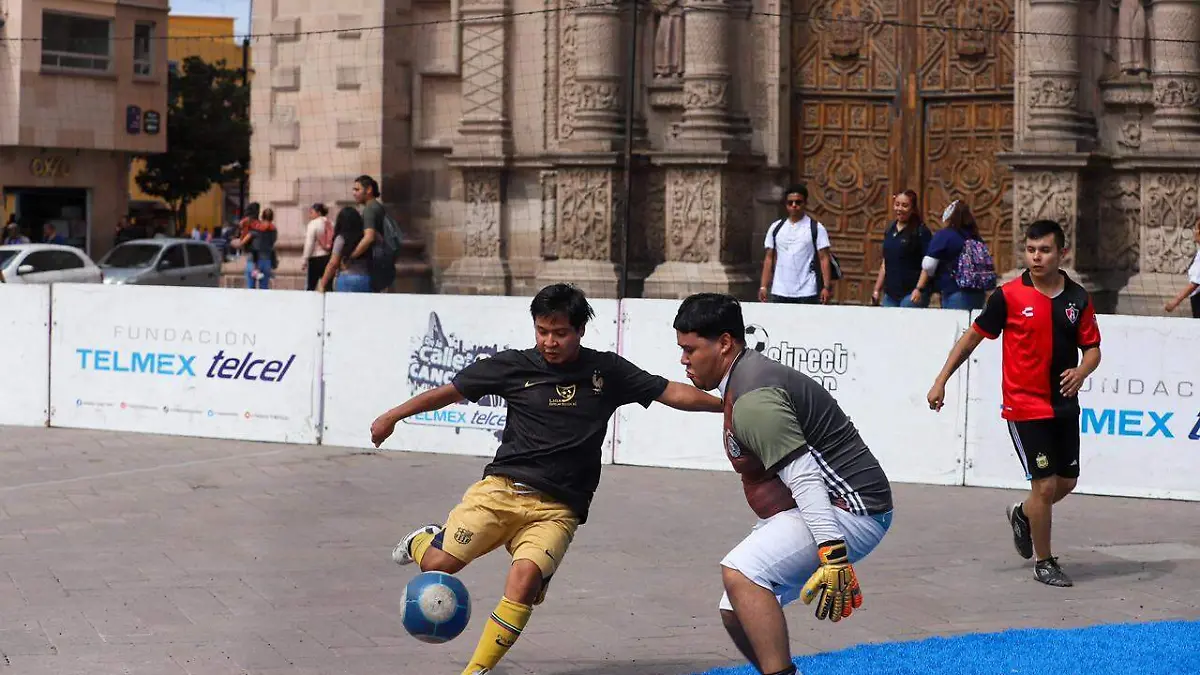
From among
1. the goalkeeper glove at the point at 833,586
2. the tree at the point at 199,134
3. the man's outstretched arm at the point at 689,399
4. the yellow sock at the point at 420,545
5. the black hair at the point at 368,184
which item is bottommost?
the yellow sock at the point at 420,545

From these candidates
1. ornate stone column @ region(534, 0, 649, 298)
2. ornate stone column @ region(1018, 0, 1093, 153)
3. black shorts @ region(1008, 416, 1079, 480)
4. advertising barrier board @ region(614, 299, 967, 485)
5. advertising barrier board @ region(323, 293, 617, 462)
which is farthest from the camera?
ornate stone column @ region(534, 0, 649, 298)

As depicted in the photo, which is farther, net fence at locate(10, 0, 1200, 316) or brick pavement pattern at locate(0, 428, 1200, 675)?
net fence at locate(10, 0, 1200, 316)

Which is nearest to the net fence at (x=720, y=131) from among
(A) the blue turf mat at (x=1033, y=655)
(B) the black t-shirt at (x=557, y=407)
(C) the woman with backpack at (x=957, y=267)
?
(C) the woman with backpack at (x=957, y=267)

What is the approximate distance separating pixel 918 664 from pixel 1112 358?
513cm

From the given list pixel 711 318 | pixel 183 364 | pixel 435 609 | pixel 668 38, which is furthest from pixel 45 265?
pixel 711 318

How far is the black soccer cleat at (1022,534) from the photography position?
9133 mm

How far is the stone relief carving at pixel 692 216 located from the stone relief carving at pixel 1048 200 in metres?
3.09

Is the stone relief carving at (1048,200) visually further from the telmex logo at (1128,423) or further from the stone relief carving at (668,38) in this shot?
the telmex logo at (1128,423)

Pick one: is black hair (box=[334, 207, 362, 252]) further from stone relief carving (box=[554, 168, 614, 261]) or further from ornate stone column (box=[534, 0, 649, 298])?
stone relief carving (box=[554, 168, 614, 261])

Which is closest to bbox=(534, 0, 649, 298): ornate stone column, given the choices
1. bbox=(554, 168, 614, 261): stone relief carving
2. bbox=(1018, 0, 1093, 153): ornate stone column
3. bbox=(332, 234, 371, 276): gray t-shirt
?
bbox=(554, 168, 614, 261): stone relief carving

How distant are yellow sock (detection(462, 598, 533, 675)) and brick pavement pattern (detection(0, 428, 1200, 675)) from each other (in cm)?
61

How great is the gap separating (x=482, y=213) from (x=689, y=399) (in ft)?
47.2

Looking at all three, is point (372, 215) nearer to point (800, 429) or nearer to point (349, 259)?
point (349, 259)

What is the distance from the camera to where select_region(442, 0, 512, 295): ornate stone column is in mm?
20578
